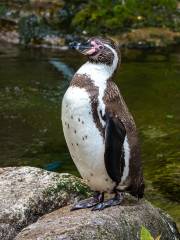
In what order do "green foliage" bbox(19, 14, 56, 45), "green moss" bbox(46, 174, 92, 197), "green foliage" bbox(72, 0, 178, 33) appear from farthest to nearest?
"green foliage" bbox(19, 14, 56, 45) → "green foliage" bbox(72, 0, 178, 33) → "green moss" bbox(46, 174, 92, 197)

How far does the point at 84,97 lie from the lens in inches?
232

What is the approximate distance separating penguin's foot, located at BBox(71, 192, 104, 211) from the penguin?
0.14m

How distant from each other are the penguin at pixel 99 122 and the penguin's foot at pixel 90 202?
0.14 metres

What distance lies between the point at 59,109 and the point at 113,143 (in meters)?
8.39

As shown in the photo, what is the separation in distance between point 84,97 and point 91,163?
23.2 inches

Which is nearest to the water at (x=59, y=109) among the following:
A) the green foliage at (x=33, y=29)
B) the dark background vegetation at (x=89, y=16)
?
the green foliage at (x=33, y=29)

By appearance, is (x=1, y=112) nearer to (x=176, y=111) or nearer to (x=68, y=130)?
(x=176, y=111)

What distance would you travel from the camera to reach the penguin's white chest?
19.4 ft

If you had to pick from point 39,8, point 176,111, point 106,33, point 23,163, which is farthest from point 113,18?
point 23,163

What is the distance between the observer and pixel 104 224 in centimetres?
606

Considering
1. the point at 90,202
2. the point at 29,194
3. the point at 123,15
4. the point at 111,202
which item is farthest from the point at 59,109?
the point at 111,202

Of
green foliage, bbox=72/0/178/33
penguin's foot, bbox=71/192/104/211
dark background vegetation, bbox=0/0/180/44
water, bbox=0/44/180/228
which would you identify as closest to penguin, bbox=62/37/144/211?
penguin's foot, bbox=71/192/104/211

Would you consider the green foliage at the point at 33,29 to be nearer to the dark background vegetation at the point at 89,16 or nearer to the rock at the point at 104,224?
the dark background vegetation at the point at 89,16

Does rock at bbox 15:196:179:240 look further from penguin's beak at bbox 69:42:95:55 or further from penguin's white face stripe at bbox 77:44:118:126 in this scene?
penguin's beak at bbox 69:42:95:55
